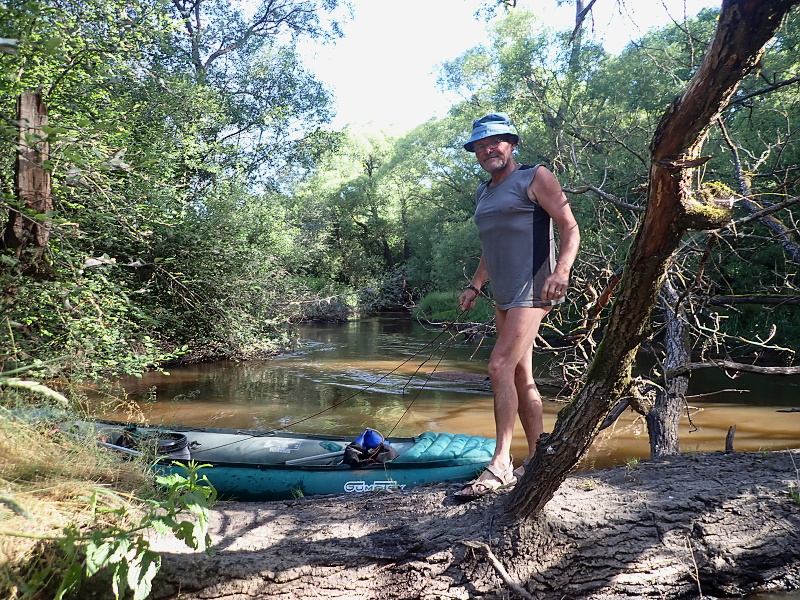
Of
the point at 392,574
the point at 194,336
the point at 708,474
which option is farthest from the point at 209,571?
the point at 194,336

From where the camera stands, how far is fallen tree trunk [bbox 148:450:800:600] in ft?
7.53

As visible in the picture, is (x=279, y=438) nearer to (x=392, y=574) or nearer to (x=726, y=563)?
(x=392, y=574)

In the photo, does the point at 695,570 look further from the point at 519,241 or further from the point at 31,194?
the point at 31,194

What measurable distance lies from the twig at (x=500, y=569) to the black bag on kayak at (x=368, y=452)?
6.08 feet

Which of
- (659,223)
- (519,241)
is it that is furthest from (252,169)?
(659,223)

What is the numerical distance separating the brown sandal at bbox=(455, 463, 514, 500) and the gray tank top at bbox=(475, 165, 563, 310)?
0.86 meters

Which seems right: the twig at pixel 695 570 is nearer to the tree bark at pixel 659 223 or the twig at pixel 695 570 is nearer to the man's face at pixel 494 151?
the tree bark at pixel 659 223

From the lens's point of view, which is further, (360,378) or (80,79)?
(360,378)

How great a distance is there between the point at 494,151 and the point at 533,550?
76.2 inches

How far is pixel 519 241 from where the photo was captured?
285 cm

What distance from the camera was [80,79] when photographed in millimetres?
6191

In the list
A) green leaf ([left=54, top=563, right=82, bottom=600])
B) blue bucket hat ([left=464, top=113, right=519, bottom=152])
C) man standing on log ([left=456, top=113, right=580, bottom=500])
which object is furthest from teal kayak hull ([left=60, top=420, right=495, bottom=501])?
blue bucket hat ([left=464, top=113, right=519, bottom=152])

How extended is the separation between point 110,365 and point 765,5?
5806mm

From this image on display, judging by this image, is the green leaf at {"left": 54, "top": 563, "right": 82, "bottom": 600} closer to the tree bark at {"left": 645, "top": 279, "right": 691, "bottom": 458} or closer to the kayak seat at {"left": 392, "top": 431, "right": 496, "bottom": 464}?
the kayak seat at {"left": 392, "top": 431, "right": 496, "bottom": 464}
